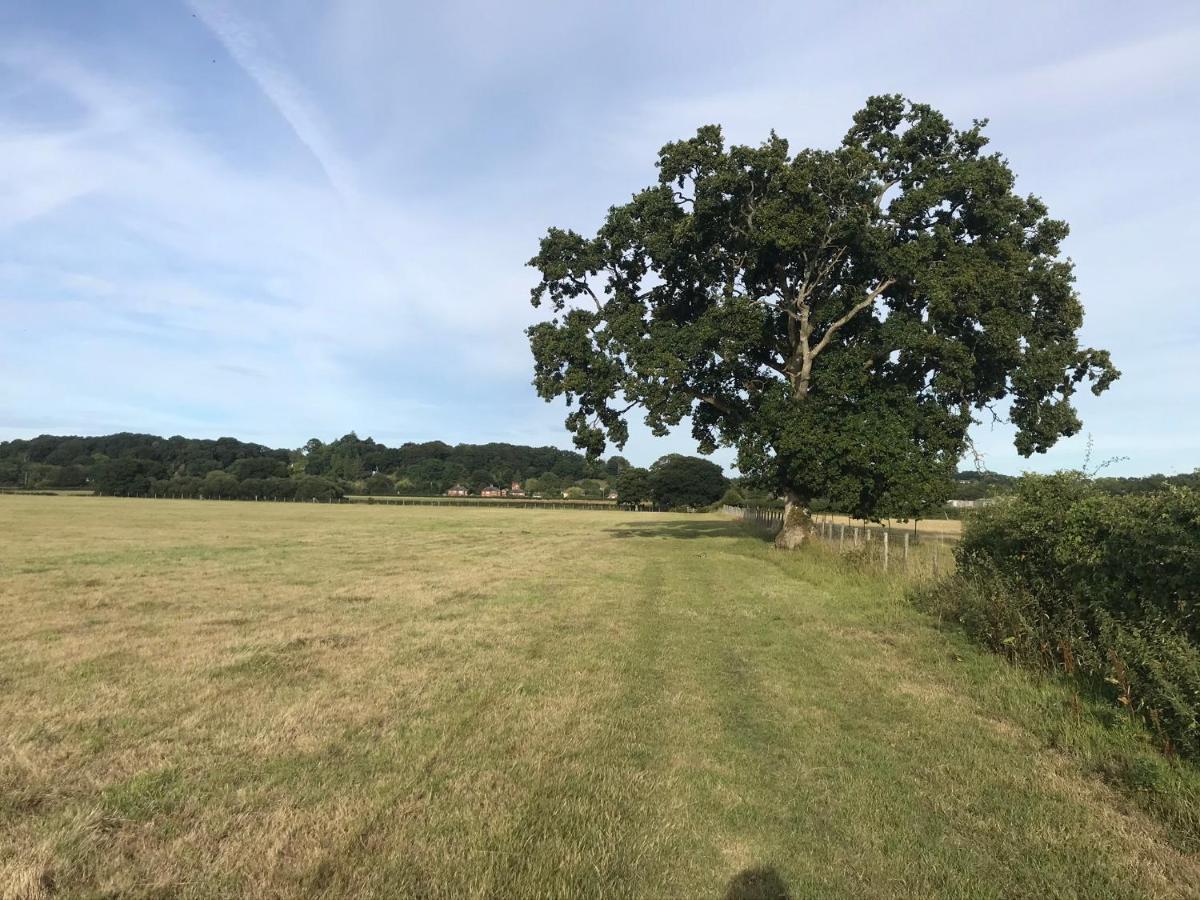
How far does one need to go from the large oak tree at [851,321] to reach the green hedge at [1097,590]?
14942 mm

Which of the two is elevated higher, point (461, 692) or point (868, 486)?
point (868, 486)

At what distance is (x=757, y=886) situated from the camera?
370cm

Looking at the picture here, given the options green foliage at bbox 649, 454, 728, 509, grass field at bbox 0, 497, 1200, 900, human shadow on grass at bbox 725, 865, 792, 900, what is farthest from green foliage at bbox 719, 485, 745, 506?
human shadow on grass at bbox 725, 865, 792, 900

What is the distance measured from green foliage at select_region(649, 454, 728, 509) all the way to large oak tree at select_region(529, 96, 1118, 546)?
339ft

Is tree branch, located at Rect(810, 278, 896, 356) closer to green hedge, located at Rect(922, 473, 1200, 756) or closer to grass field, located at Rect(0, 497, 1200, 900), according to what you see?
green hedge, located at Rect(922, 473, 1200, 756)

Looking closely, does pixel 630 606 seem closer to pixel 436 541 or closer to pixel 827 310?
pixel 827 310

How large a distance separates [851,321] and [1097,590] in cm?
2447

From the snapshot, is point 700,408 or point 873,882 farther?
point 700,408

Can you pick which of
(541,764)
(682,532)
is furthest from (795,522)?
(541,764)

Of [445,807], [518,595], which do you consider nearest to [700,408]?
[518,595]

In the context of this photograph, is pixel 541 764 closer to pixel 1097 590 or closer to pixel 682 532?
pixel 1097 590

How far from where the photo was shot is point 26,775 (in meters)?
4.85

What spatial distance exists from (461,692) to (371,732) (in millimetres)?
1411

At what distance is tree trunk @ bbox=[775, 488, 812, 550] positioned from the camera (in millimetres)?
28109
